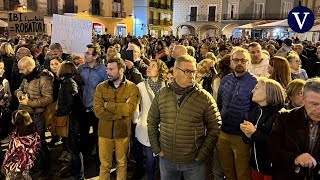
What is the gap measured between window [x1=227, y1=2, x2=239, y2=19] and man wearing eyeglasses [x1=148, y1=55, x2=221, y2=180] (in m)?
39.9

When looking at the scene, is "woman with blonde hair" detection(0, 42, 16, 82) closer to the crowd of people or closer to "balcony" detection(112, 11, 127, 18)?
the crowd of people

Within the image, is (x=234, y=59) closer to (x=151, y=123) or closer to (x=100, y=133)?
(x=151, y=123)

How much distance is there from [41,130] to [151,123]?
81.6 inches

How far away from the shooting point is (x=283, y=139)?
2.60 metres

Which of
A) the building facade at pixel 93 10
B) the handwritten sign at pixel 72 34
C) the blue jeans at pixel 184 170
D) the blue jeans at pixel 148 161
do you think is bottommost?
the blue jeans at pixel 148 161

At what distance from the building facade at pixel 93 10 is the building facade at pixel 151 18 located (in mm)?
3023

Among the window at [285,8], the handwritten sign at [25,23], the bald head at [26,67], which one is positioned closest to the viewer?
the bald head at [26,67]

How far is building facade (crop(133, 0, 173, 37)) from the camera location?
135ft

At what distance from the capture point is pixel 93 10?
32875 mm

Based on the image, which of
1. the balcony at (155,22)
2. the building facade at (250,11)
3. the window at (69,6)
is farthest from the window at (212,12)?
the window at (69,6)

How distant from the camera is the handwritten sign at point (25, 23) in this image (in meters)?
7.49

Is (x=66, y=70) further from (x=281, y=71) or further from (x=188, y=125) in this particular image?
(x=281, y=71)

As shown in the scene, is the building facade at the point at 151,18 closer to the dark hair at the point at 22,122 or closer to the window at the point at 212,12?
the window at the point at 212,12

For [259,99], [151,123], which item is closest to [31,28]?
[151,123]
